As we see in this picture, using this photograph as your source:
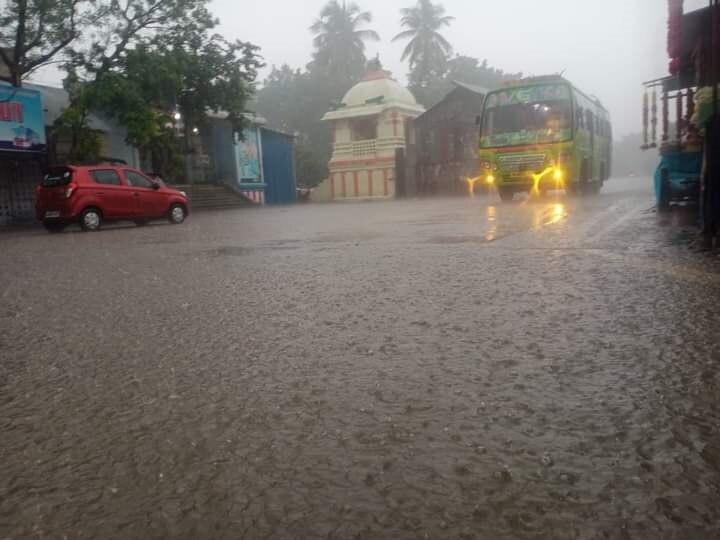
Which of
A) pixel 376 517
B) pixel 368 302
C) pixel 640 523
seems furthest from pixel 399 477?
pixel 368 302

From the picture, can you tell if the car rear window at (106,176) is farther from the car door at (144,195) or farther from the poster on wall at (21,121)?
the poster on wall at (21,121)

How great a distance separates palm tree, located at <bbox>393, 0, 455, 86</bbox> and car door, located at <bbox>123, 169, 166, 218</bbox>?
36124 millimetres

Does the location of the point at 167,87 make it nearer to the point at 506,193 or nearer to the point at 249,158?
the point at 249,158

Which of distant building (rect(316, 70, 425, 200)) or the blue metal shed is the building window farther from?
the blue metal shed

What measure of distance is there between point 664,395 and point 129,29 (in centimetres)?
2232

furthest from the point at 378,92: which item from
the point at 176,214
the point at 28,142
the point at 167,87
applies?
the point at 176,214

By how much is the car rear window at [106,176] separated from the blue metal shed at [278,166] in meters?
16.7

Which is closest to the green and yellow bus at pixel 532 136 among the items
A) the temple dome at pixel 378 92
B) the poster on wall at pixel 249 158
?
the poster on wall at pixel 249 158

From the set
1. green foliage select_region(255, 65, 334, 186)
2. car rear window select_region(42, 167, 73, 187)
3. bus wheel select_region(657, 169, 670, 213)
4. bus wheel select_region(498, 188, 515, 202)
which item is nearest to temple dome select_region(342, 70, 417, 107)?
green foliage select_region(255, 65, 334, 186)

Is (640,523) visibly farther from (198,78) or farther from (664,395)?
(198,78)

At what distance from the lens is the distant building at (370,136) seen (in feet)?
114

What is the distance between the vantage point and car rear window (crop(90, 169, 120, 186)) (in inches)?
563

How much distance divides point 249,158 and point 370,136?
9465 mm

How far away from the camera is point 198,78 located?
23188mm
